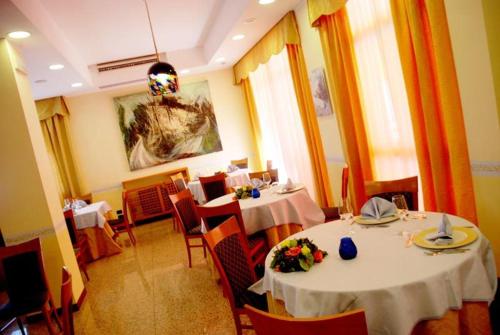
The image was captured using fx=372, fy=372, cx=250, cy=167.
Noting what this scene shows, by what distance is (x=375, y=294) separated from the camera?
1.47m

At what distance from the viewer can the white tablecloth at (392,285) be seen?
147 cm

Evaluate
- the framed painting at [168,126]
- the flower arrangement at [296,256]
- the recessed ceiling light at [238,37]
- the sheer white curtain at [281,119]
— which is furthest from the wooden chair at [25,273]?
the framed painting at [168,126]

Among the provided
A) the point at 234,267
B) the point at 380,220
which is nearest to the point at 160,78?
the point at 234,267

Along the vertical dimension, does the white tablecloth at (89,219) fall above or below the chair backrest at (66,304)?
below

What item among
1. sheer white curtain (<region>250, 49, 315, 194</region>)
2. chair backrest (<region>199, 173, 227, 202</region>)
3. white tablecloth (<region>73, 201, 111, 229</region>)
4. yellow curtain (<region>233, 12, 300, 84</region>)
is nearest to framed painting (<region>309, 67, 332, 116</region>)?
yellow curtain (<region>233, 12, 300, 84</region>)

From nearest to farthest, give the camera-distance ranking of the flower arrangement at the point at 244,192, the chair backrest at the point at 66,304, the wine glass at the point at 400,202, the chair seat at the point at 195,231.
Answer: the chair backrest at the point at 66,304
the wine glass at the point at 400,202
the flower arrangement at the point at 244,192
the chair seat at the point at 195,231

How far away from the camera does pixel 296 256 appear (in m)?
1.81

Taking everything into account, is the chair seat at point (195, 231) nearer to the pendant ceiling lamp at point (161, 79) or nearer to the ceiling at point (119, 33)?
the pendant ceiling lamp at point (161, 79)

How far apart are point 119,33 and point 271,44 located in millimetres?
2282

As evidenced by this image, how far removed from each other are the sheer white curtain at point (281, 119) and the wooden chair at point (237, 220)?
2454mm

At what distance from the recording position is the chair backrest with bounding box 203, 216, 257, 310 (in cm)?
224

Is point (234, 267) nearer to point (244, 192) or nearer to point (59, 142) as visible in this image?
point (244, 192)

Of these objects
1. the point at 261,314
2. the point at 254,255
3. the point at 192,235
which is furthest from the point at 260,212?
Result: the point at 261,314

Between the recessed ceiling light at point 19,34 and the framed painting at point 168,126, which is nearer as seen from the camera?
the recessed ceiling light at point 19,34
